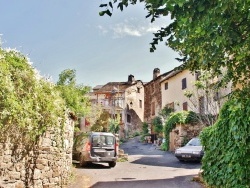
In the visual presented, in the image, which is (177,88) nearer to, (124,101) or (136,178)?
(124,101)

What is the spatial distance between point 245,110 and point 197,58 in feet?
11.0

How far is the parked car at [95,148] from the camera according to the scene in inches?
611

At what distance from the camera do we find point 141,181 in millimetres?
11750

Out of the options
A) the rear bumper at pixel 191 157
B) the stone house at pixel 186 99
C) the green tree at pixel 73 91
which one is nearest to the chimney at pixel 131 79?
the stone house at pixel 186 99

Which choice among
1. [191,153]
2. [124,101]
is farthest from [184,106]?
[124,101]

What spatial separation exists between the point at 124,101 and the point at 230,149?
43.2 meters

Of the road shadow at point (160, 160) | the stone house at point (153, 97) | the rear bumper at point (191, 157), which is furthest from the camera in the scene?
the stone house at point (153, 97)

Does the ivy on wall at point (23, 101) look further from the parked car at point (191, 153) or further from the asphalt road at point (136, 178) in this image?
the parked car at point (191, 153)

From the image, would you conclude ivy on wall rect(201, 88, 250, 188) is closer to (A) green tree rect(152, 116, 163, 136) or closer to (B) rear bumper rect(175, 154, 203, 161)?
(B) rear bumper rect(175, 154, 203, 161)

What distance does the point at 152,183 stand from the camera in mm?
11297

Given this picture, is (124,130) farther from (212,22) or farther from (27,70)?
(212,22)

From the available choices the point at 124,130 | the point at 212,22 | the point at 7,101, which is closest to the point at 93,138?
the point at 7,101

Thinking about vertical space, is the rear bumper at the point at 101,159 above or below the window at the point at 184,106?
below

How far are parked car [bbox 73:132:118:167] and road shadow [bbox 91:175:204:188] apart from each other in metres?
3.56
